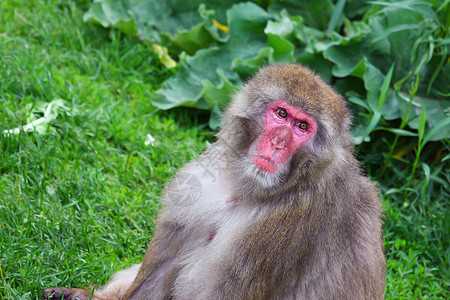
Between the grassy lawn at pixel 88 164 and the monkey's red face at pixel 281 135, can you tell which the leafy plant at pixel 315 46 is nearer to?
the grassy lawn at pixel 88 164

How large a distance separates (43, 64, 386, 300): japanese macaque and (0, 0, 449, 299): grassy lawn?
0.90m

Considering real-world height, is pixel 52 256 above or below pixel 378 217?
below

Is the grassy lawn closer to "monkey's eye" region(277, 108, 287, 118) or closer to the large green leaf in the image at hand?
the large green leaf

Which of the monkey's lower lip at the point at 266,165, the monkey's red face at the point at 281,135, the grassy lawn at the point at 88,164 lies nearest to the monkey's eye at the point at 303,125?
the monkey's red face at the point at 281,135

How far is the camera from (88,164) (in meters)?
4.69

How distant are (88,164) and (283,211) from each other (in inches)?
83.5

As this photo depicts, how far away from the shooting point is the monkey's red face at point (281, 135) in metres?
3.04

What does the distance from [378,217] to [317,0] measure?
334 centimetres

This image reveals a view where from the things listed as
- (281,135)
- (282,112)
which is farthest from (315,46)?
(281,135)

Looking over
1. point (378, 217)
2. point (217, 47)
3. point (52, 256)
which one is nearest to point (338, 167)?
point (378, 217)

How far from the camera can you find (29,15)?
5984mm

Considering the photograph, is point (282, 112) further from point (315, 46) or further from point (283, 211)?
point (315, 46)

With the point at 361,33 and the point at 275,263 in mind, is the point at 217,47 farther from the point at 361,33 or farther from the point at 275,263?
the point at 275,263

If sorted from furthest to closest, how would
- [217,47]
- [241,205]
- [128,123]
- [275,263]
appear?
[217,47]
[128,123]
[241,205]
[275,263]
